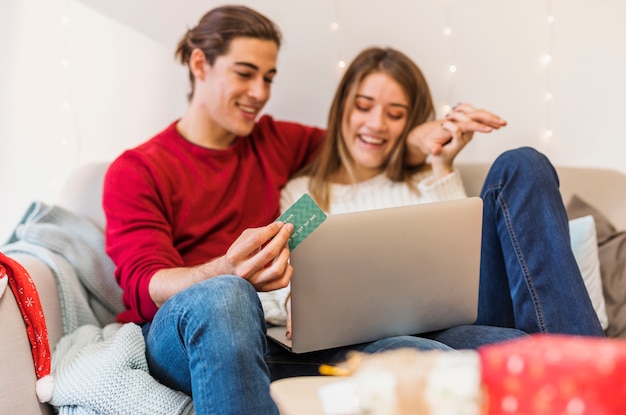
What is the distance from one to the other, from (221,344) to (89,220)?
2.59 ft

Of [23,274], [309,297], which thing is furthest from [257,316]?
[23,274]

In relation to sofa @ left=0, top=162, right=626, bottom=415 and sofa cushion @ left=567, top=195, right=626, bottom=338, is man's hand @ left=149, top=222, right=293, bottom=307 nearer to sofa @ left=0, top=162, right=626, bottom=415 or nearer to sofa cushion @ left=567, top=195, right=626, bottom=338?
sofa @ left=0, top=162, right=626, bottom=415

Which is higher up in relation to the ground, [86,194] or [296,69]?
[296,69]

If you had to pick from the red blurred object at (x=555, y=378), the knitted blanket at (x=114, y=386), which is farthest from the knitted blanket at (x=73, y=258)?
the red blurred object at (x=555, y=378)

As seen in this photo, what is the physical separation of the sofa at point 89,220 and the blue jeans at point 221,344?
0.08 meters

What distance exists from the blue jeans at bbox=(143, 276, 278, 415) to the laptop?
10 cm

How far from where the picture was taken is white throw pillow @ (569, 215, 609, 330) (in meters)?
1.60

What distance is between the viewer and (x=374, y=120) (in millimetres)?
1729

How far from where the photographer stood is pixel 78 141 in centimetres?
199

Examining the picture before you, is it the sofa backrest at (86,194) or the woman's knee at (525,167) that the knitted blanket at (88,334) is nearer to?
the sofa backrest at (86,194)

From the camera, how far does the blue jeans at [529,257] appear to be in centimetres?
130

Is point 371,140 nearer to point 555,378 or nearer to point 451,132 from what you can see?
point 451,132

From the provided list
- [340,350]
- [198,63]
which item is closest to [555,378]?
[340,350]

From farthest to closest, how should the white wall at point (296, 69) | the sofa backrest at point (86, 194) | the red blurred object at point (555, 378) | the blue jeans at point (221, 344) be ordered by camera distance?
the white wall at point (296, 69), the sofa backrest at point (86, 194), the blue jeans at point (221, 344), the red blurred object at point (555, 378)
